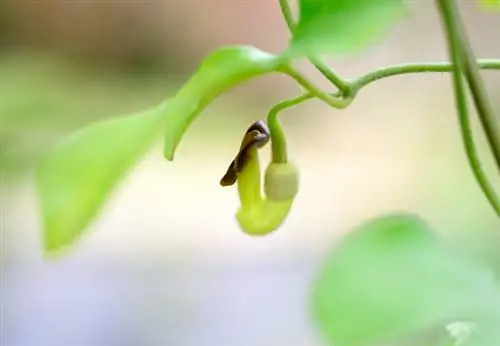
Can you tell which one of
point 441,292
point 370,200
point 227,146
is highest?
point 227,146

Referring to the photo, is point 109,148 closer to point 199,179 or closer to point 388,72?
point 388,72

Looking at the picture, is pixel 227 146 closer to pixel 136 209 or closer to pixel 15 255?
pixel 136 209

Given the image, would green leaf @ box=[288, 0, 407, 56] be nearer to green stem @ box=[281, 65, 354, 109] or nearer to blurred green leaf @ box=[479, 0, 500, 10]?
green stem @ box=[281, 65, 354, 109]

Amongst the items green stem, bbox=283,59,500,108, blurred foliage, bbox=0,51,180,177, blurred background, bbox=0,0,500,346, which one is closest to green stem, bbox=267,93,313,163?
green stem, bbox=283,59,500,108

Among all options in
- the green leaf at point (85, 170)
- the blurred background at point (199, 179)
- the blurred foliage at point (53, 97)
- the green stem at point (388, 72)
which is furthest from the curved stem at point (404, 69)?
the blurred background at point (199, 179)

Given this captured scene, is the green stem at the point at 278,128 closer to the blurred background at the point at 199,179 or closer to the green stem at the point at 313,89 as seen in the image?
the green stem at the point at 313,89

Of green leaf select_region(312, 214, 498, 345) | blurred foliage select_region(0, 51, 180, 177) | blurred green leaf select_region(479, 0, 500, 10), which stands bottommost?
green leaf select_region(312, 214, 498, 345)

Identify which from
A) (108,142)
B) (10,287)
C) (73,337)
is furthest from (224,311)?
(108,142)
